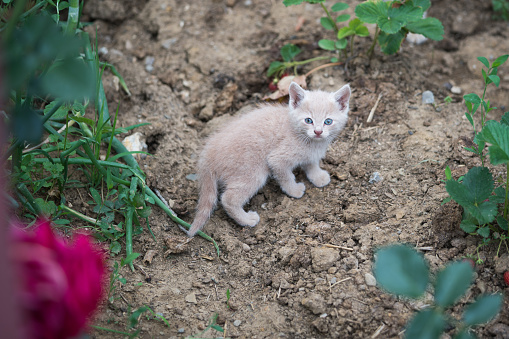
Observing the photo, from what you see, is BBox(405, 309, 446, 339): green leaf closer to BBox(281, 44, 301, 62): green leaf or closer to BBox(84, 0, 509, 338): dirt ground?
BBox(84, 0, 509, 338): dirt ground

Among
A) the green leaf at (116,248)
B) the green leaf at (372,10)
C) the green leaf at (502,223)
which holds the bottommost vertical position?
the green leaf at (116,248)

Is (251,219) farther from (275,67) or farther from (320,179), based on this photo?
(275,67)

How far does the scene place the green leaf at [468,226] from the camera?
2.37 meters

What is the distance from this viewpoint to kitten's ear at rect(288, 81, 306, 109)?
312 centimetres

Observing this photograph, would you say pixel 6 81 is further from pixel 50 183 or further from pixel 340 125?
pixel 340 125

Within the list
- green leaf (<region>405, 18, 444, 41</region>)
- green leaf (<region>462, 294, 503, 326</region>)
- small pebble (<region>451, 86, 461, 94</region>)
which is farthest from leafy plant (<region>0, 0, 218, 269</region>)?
small pebble (<region>451, 86, 461, 94</region>)

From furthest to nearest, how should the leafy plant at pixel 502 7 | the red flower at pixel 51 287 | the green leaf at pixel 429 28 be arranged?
1. the leafy plant at pixel 502 7
2. the green leaf at pixel 429 28
3. the red flower at pixel 51 287

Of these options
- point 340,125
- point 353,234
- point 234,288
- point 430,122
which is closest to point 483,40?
→ point 430,122

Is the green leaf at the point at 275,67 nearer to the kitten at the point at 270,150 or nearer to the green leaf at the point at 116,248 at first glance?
the kitten at the point at 270,150

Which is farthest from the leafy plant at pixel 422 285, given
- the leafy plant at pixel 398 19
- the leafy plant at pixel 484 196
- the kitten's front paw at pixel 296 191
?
the leafy plant at pixel 398 19

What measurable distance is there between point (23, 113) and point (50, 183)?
46.7 inches

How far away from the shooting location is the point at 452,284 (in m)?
1.37

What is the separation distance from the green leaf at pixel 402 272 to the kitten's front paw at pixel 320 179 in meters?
1.73

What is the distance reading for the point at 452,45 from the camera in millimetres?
3994
